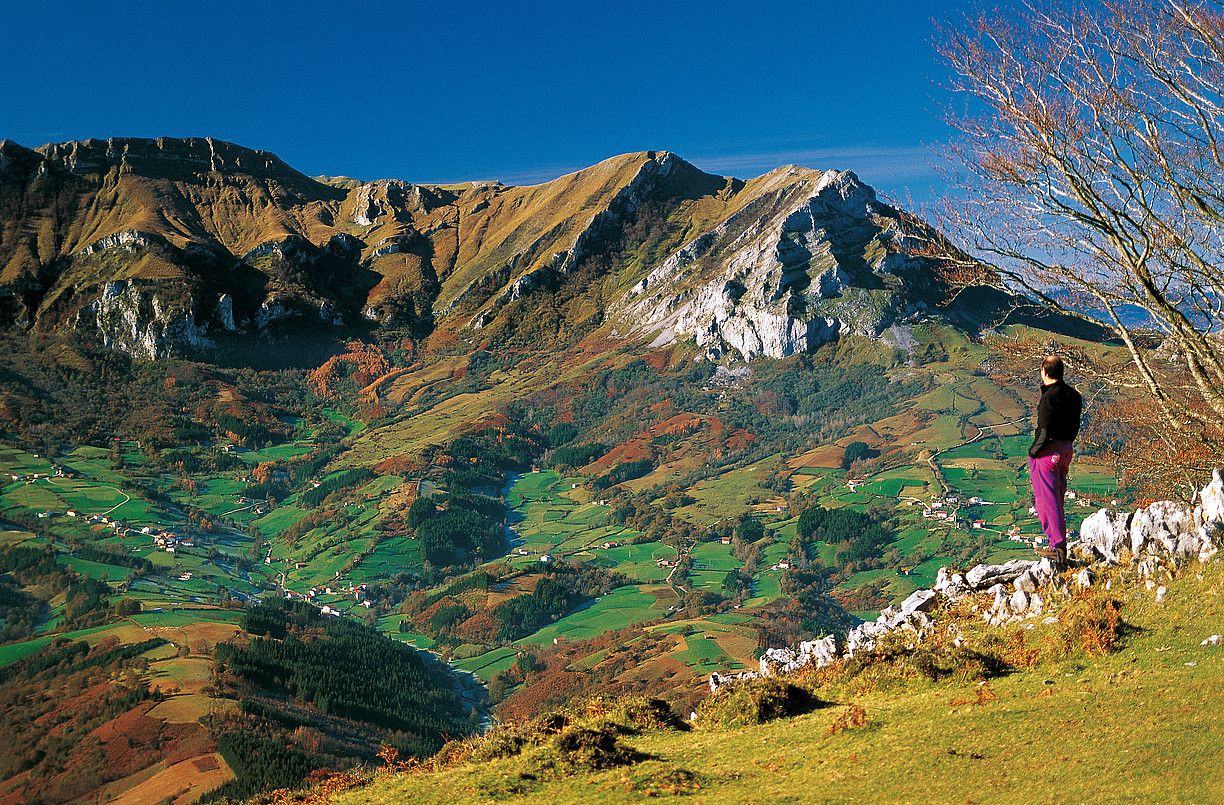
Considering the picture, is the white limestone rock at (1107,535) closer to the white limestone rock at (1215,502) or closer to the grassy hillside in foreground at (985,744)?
the grassy hillside in foreground at (985,744)

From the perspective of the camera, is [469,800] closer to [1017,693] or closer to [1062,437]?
[1017,693]

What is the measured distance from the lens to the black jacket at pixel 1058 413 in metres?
16.1

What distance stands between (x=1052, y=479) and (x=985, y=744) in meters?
6.39

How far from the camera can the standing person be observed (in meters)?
16.2

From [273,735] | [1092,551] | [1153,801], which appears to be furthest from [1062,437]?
[273,735]

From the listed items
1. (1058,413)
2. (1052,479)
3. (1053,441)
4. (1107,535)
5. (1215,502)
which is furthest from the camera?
(1107,535)

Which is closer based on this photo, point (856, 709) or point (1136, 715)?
point (1136, 715)

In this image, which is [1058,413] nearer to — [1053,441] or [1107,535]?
[1053,441]

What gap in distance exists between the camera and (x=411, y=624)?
180625 millimetres

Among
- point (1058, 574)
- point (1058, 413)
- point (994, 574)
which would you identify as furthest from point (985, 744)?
point (994, 574)

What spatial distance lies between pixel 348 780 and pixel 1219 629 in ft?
61.2

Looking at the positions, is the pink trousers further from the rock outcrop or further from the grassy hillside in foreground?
the grassy hillside in foreground

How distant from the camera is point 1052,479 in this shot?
16938 mm

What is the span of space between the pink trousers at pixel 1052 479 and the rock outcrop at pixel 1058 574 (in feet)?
5.70
